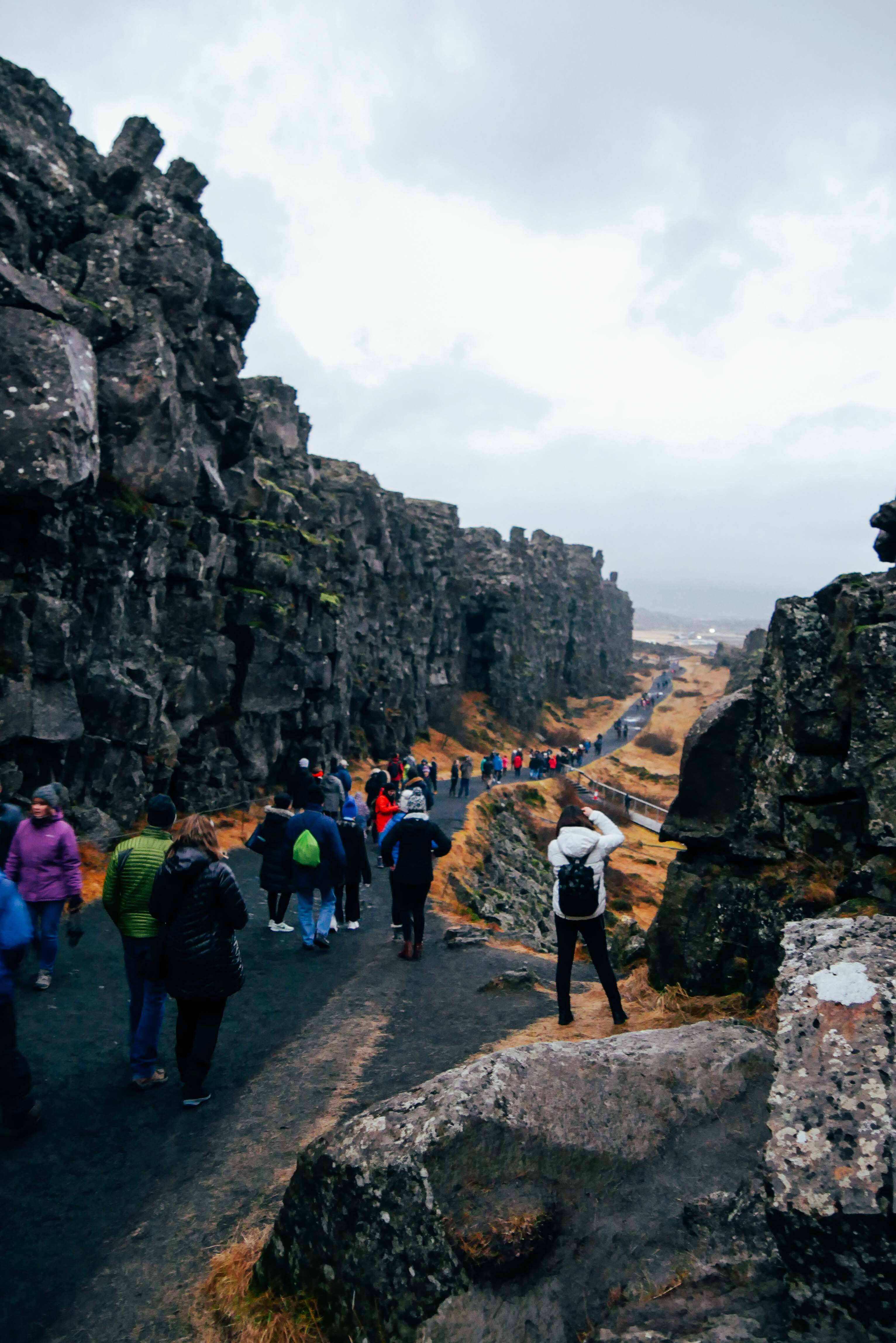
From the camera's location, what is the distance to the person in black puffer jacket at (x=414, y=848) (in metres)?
12.0

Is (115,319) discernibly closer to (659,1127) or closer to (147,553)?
(147,553)

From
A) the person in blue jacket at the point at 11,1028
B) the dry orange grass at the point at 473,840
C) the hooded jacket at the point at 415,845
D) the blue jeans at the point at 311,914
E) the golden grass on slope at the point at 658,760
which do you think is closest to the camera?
the person in blue jacket at the point at 11,1028

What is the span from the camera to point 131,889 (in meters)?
7.19

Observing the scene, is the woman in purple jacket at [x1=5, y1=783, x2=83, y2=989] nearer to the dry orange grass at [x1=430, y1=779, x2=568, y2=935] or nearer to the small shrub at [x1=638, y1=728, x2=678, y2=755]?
the dry orange grass at [x1=430, y1=779, x2=568, y2=935]

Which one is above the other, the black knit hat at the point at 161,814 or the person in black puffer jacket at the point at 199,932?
the black knit hat at the point at 161,814

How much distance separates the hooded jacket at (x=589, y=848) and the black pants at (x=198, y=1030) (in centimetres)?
353

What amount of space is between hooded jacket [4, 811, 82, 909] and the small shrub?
7974 cm

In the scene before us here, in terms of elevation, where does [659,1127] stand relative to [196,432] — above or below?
below

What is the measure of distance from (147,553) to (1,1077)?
18534 mm

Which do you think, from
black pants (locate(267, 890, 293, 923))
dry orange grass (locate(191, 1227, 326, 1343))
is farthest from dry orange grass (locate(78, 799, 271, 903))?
dry orange grass (locate(191, 1227, 326, 1343))

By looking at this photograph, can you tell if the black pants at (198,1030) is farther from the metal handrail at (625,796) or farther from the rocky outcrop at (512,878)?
the metal handrail at (625,796)

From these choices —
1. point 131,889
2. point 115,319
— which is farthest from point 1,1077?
point 115,319

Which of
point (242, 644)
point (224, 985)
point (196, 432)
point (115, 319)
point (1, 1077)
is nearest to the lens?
point (1, 1077)

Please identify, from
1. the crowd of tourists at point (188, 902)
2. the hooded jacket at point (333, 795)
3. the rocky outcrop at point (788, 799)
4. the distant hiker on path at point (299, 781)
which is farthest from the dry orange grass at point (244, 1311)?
the distant hiker on path at point (299, 781)
